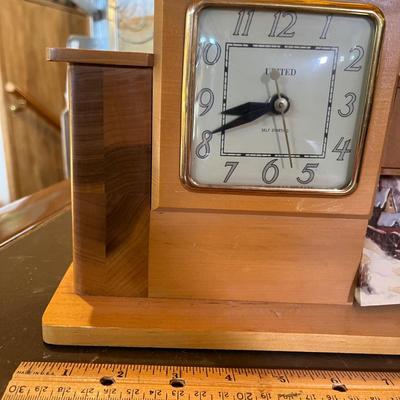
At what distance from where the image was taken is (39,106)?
2.22 metres

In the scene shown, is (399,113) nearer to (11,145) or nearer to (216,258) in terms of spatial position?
(216,258)

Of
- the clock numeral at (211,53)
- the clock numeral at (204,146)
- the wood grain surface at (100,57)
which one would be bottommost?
the clock numeral at (204,146)

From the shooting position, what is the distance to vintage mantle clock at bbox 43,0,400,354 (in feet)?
1.36

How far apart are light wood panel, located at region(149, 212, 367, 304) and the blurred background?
1.45 meters

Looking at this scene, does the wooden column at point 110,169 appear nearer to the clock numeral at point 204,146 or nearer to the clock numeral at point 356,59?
the clock numeral at point 204,146

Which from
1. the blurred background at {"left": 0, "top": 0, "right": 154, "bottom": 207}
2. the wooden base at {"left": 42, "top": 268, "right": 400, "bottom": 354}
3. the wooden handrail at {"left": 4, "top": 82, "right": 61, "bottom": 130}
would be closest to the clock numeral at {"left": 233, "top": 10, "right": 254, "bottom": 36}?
the wooden base at {"left": 42, "top": 268, "right": 400, "bottom": 354}

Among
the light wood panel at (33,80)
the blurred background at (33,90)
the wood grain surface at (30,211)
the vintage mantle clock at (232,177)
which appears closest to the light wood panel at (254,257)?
the vintage mantle clock at (232,177)

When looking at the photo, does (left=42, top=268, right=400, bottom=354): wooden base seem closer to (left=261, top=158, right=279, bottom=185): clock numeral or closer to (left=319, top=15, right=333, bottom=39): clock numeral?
(left=261, top=158, right=279, bottom=185): clock numeral

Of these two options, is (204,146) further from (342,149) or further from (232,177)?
(342,149)

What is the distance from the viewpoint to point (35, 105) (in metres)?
2.18

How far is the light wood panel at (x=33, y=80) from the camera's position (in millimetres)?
2045

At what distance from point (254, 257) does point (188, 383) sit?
0.54 ft

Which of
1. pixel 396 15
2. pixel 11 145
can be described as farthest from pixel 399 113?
pixel 11 145

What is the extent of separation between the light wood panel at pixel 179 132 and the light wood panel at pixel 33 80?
1875 mm
